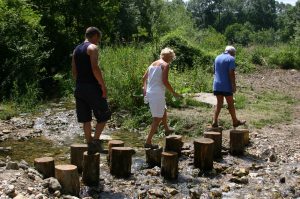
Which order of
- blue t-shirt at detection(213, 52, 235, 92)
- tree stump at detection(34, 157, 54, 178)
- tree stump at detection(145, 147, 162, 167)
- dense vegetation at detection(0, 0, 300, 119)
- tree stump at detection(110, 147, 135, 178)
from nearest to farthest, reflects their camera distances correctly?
tree stump at detection(34, 157, 54, 178) < tree stump at detection(110, 147, 135, 178) < tree stump at detection(145, 147, 162, 167) < blue t-shirt at detection(213, 52, 235, 92) < dense vegetation at detection(0, 0, 300, 119)

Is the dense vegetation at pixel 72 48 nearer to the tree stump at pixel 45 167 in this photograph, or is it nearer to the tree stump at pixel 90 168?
the tree stump at pixel 90 168

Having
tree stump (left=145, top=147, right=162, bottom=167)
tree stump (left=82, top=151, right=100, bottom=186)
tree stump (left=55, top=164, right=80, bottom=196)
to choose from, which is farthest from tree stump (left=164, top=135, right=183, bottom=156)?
tree stump (left=55, top=164, right=80, bottom=196)

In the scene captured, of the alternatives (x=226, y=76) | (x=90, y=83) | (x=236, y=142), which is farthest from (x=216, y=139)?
(x=90, y=83)

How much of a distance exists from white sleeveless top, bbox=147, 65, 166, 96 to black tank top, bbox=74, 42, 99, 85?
1.32 metres

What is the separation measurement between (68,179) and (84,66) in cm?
175

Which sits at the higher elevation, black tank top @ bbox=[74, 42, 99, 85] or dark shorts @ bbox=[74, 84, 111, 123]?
black tank top @ bbox=[74, 42, 99, 85]

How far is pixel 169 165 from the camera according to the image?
6973mm

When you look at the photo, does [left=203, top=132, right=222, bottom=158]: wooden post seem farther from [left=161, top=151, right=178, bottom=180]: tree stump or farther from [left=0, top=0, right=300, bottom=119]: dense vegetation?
[left=0, top=0, right=300, bottom=119]: dense vegetation

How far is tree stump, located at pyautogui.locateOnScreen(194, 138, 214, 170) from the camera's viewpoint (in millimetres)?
7383

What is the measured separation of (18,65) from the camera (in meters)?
13.8

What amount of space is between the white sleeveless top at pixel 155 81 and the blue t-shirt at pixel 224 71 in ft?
6.72

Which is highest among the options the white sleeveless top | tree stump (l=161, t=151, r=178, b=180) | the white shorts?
the white sleeveless top

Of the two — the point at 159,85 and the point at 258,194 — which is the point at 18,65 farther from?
the point at 258,194

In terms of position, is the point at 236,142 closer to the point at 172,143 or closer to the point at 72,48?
the point at 172,143
